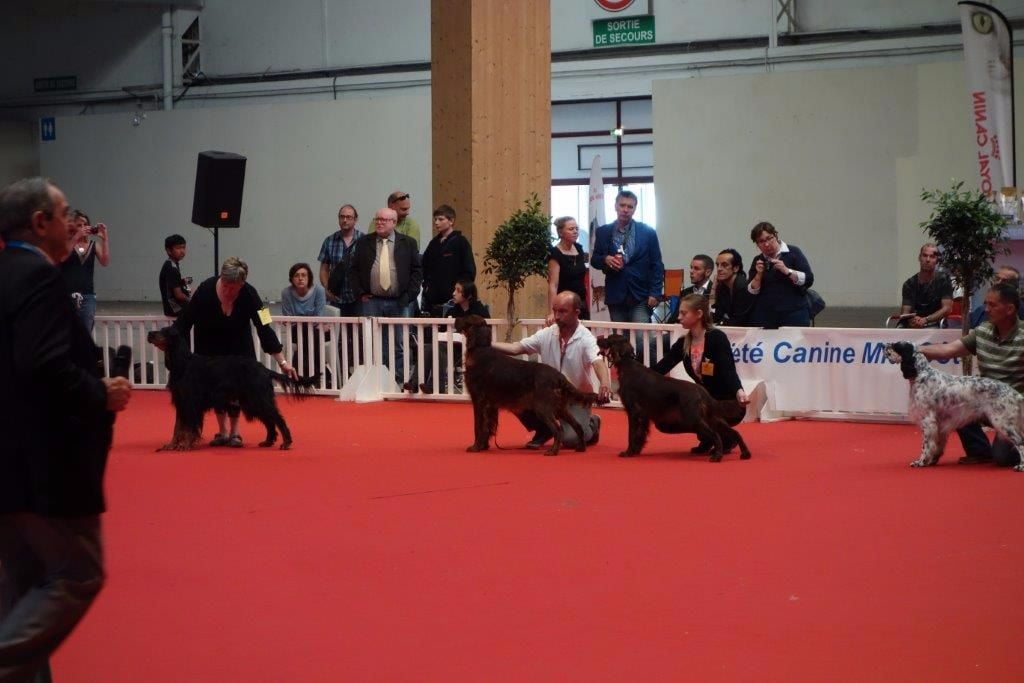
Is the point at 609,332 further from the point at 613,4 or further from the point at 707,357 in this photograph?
the point at 613,4

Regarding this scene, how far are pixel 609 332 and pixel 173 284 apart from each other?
14.4 ft

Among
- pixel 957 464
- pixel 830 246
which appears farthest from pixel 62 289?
pixel 830 246

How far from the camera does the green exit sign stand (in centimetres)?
2005

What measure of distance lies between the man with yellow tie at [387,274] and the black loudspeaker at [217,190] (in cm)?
243

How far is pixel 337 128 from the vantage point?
22125mm

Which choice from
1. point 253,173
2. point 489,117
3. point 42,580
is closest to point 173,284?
point 489,117

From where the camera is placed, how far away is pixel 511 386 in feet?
25.5

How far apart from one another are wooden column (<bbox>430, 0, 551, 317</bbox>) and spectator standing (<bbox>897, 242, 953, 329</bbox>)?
11.8ft

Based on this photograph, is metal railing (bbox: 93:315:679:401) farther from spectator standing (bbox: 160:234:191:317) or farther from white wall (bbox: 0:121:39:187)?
white wall (bbox: 0:121:39:187)

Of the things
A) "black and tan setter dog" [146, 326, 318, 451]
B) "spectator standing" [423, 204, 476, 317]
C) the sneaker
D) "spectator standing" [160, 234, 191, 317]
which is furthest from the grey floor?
"black and tan setter dog" [146, 326, 318, 451]

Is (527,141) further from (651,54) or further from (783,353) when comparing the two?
(651,54)

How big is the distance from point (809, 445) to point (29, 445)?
Answer: 6.21 metres

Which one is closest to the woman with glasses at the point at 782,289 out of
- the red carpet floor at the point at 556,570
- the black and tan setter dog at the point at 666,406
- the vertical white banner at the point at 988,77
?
the red carpet floor at the point at 556,570

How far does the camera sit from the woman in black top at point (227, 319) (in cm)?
816
